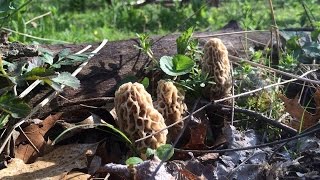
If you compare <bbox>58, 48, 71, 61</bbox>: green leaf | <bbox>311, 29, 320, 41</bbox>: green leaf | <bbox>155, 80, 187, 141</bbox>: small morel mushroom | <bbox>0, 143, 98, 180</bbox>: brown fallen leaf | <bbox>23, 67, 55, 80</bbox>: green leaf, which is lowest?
<bbox>0, 143, 98, 180</bbox>: brown fallen leaf

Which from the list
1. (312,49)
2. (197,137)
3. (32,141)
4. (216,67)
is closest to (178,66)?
(216,67)

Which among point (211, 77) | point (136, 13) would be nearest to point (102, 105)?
point (211, 77)

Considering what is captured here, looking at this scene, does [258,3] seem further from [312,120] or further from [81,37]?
[312,120]

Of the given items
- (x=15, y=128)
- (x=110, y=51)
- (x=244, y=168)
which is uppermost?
(x=110, y=51)

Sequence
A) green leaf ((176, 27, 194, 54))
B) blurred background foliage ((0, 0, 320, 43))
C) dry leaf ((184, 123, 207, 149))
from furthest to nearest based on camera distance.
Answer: blurred background foliage ((0, 0, 320, 43)) < green leaf ((176, 27, 194, 54)) < dry leaf ((184, 123, 207, 149))

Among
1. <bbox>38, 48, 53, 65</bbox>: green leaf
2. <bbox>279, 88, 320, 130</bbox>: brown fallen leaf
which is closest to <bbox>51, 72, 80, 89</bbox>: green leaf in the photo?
<bbox>38, 48, 53, 65</bbox>: green leaf

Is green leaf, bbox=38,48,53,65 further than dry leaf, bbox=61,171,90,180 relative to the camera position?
Yes

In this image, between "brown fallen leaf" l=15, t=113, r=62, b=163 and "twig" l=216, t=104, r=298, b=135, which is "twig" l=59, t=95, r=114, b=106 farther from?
"twig" l=216, t=104, r=298, b=135
